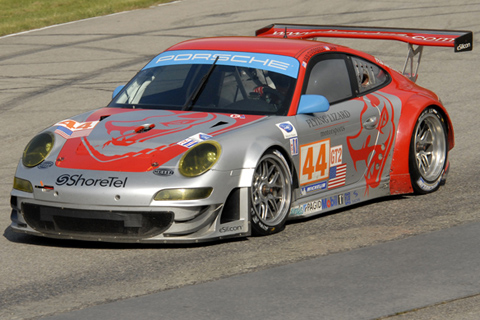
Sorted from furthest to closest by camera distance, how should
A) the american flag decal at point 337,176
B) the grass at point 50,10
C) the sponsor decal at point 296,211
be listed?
the grass at point 50,10 → the american flag decal at point 337,176 → the sponsor decal at point 296,211

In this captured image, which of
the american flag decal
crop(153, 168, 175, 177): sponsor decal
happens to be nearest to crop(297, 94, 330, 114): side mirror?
the american flag decal

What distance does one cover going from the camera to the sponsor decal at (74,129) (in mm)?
6689

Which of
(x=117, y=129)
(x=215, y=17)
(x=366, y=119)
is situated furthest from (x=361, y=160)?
(x=215, y=17)

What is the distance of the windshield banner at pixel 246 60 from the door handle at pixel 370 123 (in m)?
0.74

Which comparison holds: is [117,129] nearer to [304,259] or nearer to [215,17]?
[304,259]

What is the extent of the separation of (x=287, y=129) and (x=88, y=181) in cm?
154

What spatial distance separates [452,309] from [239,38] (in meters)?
3.74

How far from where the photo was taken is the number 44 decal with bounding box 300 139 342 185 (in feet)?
22.6

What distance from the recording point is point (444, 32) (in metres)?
8.75

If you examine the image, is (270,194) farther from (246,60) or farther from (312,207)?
(246,60)

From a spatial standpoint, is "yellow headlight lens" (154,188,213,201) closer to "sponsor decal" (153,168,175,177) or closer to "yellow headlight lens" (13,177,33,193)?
"sponsor decal" (153,168,175,177)

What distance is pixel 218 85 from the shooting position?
285 inches

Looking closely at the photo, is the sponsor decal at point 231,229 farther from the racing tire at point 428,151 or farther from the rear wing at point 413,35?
the rear wing at point 413,35

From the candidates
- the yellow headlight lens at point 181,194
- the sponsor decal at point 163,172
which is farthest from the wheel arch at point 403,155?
the sponsor decal at point 163,172
